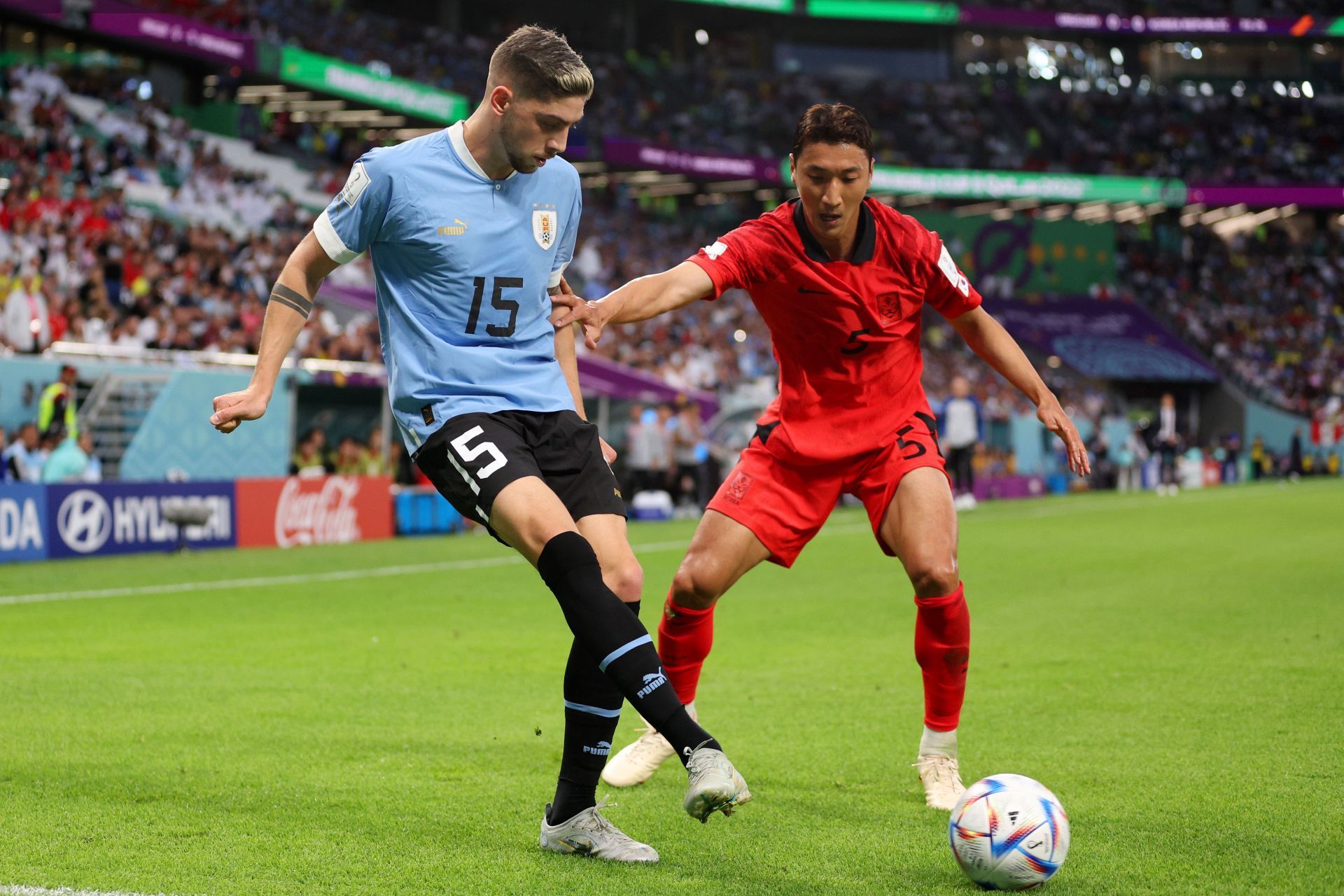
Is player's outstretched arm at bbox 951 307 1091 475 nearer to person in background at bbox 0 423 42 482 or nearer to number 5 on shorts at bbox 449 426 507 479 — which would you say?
number 5 on shorts at bbox 449 426 507 479

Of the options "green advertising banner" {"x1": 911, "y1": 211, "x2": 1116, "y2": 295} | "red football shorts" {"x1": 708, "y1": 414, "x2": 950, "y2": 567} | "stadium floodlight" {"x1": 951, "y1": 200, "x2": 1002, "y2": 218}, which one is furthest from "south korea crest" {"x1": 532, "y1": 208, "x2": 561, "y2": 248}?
"stadium floodlight" {"x1": 951, "y1": 200, "x2": 1002, "y2": 218}

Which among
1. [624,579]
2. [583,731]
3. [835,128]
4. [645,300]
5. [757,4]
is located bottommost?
[583,731]

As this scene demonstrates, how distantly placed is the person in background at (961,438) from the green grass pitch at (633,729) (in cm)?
1053

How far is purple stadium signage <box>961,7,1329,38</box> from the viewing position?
53094 millimetres

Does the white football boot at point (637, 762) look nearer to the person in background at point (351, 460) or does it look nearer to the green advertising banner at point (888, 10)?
the person in background at point (351, 460)

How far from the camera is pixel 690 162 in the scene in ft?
141

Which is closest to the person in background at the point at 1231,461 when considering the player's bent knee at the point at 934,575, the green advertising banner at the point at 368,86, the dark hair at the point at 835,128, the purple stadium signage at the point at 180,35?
the green advertising banner at the point at 368,86

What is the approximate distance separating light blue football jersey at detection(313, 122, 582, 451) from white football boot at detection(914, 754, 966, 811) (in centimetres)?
183

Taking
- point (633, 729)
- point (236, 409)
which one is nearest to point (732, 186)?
point (633, 729)

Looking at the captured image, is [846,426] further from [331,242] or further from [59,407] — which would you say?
[59,407]

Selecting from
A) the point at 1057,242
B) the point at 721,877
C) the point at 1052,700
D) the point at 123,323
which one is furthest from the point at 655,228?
the point at 721,877

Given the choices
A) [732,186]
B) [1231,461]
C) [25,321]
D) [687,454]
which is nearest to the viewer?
[25,321]

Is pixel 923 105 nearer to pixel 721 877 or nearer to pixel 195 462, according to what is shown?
pixel 195 462

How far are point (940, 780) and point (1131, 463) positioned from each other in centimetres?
3223
